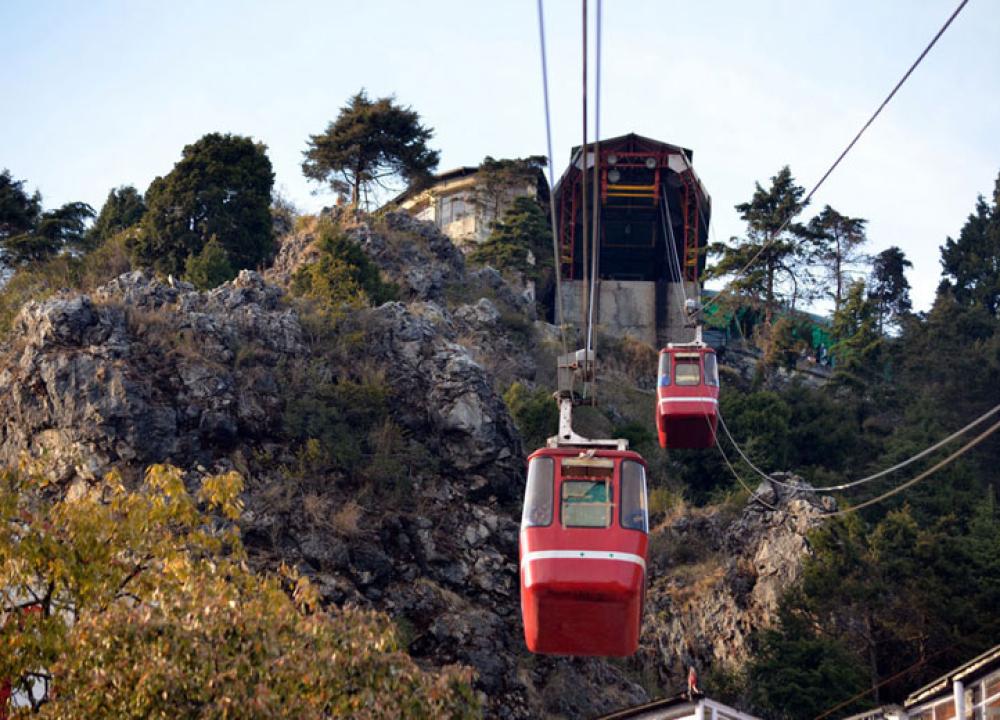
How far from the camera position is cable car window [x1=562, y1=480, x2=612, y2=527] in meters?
20.0

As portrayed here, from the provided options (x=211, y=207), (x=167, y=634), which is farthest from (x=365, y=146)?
(x=167, y=634)

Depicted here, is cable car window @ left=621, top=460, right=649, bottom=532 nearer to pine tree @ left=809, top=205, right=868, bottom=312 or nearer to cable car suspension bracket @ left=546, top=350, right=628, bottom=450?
cable car suspension bracket @ left=546, top=350, right=628, bottom=450

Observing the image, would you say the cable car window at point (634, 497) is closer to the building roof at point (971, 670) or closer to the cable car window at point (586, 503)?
the cable car window at point (586, 503)

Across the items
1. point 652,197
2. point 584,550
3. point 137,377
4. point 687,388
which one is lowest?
point 584,550

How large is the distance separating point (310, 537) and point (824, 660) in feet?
46.0

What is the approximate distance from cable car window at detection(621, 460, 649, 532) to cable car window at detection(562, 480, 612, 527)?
0.81ft

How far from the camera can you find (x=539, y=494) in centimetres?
2030

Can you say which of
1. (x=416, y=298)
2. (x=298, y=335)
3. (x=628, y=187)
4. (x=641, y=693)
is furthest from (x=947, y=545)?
(x=628, y=187)

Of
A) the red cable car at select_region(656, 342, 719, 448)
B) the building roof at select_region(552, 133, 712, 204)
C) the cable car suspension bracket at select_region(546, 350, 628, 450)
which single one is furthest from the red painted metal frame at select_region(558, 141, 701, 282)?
the cable car suspension bracket at select_region(546, 350, 628, 450)

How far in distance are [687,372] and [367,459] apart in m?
11.8

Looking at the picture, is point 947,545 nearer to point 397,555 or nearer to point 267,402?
point 397,555

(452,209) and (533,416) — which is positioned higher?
(452,209)

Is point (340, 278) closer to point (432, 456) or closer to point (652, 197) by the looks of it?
point (432, 456)

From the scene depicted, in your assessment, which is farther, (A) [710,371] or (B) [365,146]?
(B) [365,146]
